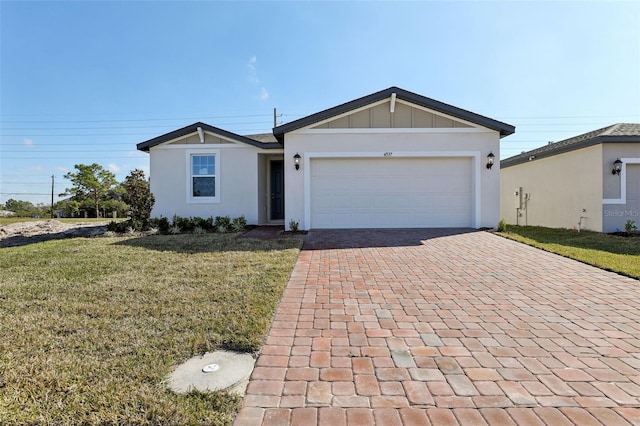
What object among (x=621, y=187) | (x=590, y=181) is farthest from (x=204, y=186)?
(x=621, y=187)

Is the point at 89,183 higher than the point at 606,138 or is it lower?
higher

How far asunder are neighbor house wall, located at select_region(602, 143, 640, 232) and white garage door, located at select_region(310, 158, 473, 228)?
422 cm

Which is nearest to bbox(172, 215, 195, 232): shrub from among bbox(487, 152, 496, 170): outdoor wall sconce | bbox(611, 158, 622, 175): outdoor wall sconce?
bbox(487, 152, 496, 170): outdoor wall sconce

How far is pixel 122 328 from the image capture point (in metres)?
2.83

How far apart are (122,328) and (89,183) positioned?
37.1m

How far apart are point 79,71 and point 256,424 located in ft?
66.4

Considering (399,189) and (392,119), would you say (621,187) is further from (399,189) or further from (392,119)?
(392,119)

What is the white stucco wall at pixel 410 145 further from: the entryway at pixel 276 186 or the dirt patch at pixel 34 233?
the dirt patch at pixel 34 233

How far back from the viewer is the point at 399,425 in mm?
1678

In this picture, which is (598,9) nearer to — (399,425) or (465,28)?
(465,28)

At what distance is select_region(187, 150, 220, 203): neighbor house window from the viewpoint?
11.2m

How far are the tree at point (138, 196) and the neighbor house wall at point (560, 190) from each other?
14.5 m

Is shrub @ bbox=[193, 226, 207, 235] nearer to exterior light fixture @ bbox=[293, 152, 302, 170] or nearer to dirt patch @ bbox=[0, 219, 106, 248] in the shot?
dirt patch @ bbox=[0, 219, 106, 248]

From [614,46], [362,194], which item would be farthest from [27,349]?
[614,46]
